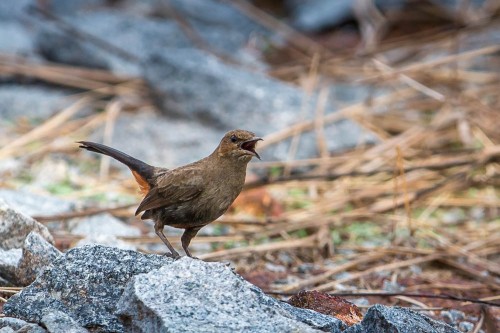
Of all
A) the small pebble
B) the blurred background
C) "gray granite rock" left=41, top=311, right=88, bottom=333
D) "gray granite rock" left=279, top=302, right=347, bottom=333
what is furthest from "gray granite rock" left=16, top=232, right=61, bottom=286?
the small pebble

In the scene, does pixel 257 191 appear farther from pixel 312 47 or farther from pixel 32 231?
pixel 312 47

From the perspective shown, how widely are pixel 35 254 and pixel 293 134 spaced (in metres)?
3.85

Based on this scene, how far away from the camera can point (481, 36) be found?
400 inches

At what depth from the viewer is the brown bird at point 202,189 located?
4.02 m

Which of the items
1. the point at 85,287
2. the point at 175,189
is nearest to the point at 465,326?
the point at 175,189

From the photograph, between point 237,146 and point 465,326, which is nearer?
point 237,146

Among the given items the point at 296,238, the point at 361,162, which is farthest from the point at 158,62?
the point at 296,238

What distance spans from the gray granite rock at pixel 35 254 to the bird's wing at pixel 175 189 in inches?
19.9

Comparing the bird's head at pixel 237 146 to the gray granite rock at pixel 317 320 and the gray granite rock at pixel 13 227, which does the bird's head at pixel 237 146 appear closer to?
the gray granite rock at pixel 13 227

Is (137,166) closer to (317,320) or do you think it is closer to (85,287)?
(85,287)

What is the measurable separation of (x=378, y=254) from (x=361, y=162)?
5.33ft

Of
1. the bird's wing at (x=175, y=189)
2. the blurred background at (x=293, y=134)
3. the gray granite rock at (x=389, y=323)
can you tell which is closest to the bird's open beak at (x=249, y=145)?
the bird's wing at (x=175, y=189)

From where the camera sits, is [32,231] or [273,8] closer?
[32,231]

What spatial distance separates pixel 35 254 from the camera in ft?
12.1
